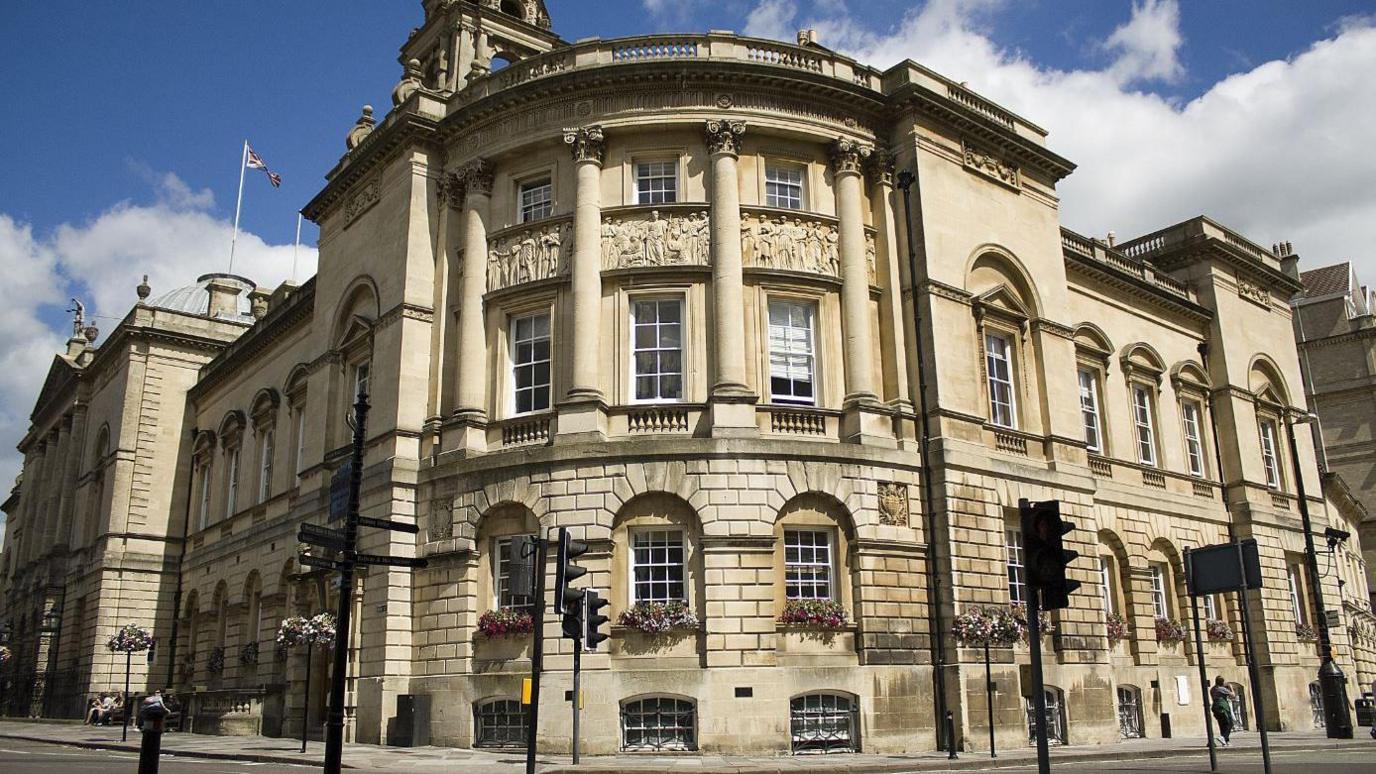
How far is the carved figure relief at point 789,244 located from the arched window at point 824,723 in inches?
383

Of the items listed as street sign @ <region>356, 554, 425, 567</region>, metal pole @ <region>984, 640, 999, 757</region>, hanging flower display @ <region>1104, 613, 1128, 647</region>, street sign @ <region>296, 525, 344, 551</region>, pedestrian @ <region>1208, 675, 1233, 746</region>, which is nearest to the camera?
street sign @ <region>296, 525, 344, 551</region>

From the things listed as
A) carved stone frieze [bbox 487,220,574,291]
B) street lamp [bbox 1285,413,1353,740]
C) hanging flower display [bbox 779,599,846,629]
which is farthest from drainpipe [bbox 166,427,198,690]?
street lamp [bbox 1285,413,1353,740]

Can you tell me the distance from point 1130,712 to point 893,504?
34.4ft

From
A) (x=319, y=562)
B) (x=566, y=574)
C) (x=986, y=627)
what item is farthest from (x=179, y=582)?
(x=566, y=574)

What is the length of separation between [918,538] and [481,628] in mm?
10007

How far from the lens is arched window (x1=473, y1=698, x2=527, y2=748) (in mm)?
24000

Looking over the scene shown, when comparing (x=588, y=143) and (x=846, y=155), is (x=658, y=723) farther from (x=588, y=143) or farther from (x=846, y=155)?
(x=846, y=155)

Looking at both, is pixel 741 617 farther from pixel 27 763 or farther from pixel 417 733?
pixel 27 763

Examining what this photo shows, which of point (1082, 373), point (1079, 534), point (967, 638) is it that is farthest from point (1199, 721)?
point (967, 638)

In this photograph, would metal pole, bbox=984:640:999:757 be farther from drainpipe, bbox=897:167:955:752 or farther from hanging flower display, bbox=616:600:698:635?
hanging flower display, bbox=616:600:698:635

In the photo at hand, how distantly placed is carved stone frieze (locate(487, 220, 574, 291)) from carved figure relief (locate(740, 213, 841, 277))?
4.20 meters

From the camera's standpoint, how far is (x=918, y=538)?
2586cm

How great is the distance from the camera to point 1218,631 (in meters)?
34.2

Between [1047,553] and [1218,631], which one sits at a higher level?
[1218,631]
